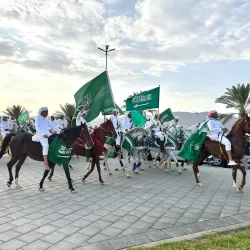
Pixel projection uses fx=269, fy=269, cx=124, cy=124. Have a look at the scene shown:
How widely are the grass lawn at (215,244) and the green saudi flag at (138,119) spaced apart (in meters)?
8.86

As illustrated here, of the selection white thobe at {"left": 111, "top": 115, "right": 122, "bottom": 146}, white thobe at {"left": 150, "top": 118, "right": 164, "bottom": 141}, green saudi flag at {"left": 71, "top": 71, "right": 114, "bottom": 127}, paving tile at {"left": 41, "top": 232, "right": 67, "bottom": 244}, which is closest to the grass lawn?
paving tile at {"left": 41, "top": 232, "right": 67, "bottom": 244}

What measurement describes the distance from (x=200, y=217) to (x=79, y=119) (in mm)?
5572

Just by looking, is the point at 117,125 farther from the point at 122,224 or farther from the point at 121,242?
the point at 121,242

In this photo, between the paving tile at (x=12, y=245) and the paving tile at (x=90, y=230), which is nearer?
the paving tile at (x=12, y=245)

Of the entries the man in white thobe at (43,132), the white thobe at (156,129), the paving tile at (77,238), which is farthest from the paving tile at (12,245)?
the white thobe at (156,129)

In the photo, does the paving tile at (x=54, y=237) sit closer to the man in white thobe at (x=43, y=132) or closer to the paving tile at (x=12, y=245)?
the paving tile at (x=12, y=245)

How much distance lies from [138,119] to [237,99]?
54.6 ft

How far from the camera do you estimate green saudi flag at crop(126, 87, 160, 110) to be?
40.4ft

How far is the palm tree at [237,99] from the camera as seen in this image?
2539 centimetres

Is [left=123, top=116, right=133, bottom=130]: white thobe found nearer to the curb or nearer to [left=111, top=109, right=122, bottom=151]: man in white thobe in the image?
[left=111, top=109, right=122, bottom=151]: man in white thobe

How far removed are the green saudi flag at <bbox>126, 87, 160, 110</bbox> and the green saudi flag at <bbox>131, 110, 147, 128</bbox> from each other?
0.82 feet

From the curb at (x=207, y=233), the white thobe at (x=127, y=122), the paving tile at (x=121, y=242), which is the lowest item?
the paving tile at (x=121, y=242)

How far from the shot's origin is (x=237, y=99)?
25828mm

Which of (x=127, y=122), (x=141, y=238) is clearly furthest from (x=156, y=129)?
(x=141, y=238)
